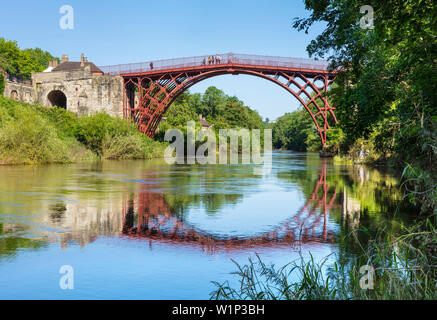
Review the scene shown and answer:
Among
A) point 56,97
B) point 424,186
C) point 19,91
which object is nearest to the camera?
point 424,186

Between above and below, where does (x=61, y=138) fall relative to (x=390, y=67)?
below

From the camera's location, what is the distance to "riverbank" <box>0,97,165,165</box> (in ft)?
86.7

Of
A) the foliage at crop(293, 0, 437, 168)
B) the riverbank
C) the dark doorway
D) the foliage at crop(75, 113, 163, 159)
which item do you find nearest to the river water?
the foliage at crop(293, 0, 437, 168)

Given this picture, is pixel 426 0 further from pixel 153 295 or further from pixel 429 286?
pixel 153 295

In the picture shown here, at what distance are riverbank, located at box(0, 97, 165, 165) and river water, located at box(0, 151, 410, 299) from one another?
11995 millimetres

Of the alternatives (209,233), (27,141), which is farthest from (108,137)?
(209,233)

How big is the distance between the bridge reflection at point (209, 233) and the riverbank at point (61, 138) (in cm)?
1704

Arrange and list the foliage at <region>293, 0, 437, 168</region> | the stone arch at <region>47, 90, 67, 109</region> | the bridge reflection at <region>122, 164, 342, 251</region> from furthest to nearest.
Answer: the stone arch at <region>47, 90, 67, 109</region> → the bridge reflection at <region>122, 164, 342, 251</region> → the foliage at <region>293, 0, 437, 168</region>

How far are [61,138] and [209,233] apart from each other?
Result: 95.6ft

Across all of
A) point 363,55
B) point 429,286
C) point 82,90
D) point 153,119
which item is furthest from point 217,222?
point 82,90

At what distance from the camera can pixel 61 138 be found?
1358 inches

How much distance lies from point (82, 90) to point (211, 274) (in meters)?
44.9

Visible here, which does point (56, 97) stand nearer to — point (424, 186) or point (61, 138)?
point (61, 138)

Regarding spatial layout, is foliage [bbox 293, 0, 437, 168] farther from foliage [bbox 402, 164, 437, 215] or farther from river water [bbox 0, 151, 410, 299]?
river water [bbox 0, 151, 410, 299]
